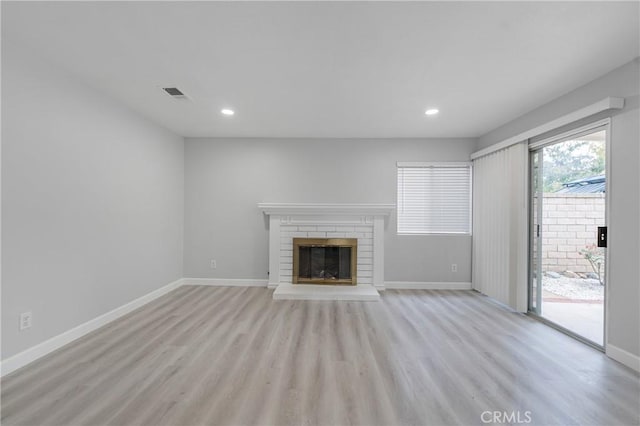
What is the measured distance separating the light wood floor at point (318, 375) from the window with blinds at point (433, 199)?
1629 millimetres

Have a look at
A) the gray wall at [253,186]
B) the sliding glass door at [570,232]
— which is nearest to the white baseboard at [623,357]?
the sliding glass door at [570,232]

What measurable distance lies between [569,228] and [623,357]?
120cm

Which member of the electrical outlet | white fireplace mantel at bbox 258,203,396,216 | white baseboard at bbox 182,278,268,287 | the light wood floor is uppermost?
white fireplace mantel at bbox 258,203,396,216

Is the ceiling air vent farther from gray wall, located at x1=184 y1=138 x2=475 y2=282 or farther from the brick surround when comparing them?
the brick surround

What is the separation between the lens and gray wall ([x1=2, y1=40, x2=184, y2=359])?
191 cm

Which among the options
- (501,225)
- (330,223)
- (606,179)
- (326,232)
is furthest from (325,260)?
(606,179)

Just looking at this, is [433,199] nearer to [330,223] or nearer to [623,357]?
[330,223]

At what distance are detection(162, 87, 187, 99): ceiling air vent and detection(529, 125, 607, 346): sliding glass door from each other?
3.99 metres

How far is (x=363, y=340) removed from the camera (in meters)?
2.45

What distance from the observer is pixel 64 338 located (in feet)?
7.52

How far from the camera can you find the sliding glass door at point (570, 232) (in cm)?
241

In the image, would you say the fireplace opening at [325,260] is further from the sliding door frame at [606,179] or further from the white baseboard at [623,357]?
the white baseboard at [623,357]

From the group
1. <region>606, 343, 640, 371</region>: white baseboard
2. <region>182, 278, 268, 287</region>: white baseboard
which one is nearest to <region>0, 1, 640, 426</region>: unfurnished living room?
<region>606, 343, 640, 371</region>: white baseboard

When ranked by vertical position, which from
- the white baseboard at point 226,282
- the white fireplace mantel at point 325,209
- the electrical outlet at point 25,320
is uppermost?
→ the white fireplace mantel at point 325,209
